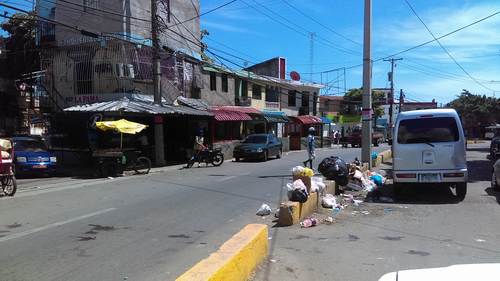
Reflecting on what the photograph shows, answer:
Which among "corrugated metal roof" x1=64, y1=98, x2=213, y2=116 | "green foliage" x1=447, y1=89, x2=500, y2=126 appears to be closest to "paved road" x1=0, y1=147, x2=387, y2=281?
"corrugated metal roof" x1=64, y1=98, x2=213, y2=116

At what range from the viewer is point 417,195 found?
1427cm

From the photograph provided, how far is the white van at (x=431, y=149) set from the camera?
12891 mm

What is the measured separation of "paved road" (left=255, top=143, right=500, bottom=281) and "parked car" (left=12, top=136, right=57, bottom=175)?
1446cm

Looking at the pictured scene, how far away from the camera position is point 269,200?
13578mm

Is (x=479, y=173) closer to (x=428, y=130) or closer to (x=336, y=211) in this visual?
(x=428, y=130)

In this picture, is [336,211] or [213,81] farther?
[213,81]

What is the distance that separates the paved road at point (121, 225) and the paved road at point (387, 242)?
1.37m

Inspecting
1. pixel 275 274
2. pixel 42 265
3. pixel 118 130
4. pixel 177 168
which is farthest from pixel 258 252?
pixel 177 168

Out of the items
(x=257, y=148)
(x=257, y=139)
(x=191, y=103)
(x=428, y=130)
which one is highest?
(x=191, y=103)

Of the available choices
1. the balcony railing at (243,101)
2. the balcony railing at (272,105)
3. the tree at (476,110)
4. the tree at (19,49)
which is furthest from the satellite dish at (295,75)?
the tree at (476,110)

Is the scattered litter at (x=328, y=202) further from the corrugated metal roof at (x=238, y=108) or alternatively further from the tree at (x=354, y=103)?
the tree at (x=354, y=103)

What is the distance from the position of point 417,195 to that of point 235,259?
9861mm

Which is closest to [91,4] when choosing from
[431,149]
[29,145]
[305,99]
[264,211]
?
[29,145]

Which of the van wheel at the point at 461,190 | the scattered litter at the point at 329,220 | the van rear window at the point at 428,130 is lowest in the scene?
the scattered litter at the point at 329,220
